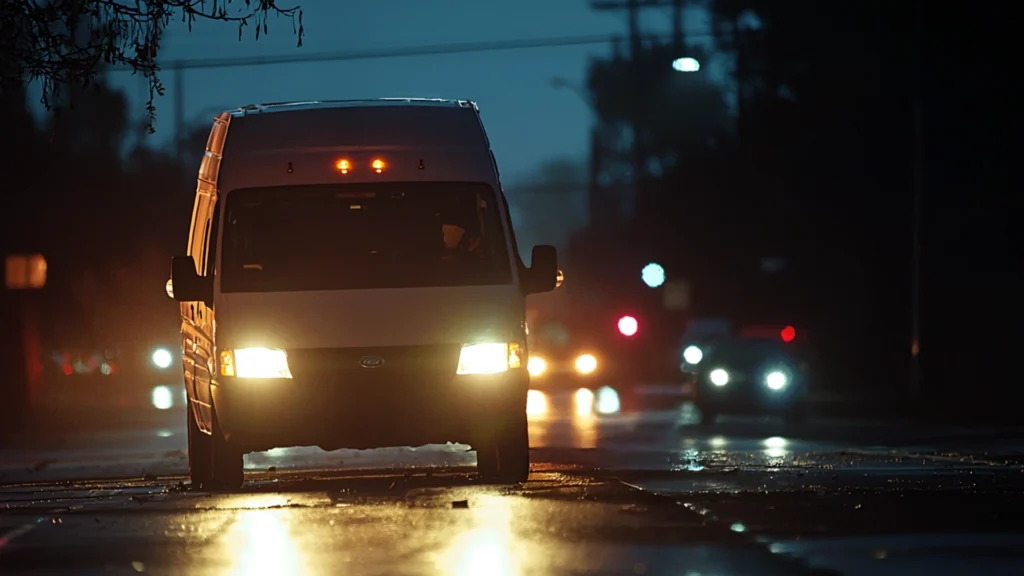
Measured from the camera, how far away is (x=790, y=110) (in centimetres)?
5066

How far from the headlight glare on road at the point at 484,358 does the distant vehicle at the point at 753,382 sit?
17.1 m

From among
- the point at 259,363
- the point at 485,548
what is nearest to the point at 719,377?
the point at 259,363

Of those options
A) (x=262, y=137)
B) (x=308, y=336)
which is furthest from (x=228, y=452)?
(x=262, y=137)

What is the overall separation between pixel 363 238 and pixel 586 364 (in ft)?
110

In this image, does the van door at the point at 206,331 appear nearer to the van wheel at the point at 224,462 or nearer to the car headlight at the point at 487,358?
the van wheel at the point at 224,462

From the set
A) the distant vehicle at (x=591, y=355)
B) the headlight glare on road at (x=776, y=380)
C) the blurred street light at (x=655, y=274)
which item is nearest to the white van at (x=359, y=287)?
the headlight glare on road at (x=776, y=380)

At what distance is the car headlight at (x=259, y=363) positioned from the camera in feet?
48.3

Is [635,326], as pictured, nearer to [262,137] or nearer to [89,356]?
[89,356]

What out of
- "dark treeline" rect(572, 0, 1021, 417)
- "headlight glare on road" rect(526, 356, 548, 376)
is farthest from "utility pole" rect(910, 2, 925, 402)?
"headlight glare on road" rect(526, 356, 548, 376)

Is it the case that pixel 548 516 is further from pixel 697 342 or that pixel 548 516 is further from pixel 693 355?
pixel 697 342

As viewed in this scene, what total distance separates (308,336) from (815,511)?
150 inches

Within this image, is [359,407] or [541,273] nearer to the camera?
[359,407]

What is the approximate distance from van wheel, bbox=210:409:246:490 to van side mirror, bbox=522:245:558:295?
238 cm

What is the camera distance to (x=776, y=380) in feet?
108
